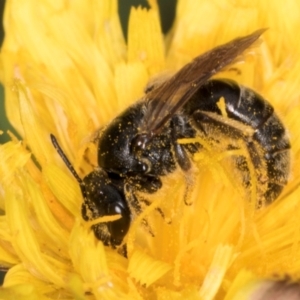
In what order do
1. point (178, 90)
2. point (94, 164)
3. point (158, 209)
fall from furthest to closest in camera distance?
point (94, 164)
point (158, 209)
point (178, 90)

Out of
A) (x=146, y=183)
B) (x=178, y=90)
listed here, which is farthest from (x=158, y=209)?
(x=178, y=90)

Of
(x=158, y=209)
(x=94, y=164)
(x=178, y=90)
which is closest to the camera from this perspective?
(x=178, y=90)

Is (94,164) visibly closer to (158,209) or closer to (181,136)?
(158,209)

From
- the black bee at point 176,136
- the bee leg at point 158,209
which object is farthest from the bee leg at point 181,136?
the bee leg at point 158,209

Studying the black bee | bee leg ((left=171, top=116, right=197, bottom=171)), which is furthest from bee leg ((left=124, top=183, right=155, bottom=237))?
bee leg ((left=171, top=116, right=197, bottom=171))

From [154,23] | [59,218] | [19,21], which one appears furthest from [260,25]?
[59,218]

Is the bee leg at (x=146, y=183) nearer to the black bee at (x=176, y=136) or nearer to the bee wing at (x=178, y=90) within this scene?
the black bee at (x=176, y=136)

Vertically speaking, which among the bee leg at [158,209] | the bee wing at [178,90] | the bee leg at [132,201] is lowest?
the bee leg at [158,209]

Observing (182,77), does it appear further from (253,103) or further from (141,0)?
(141,0)
